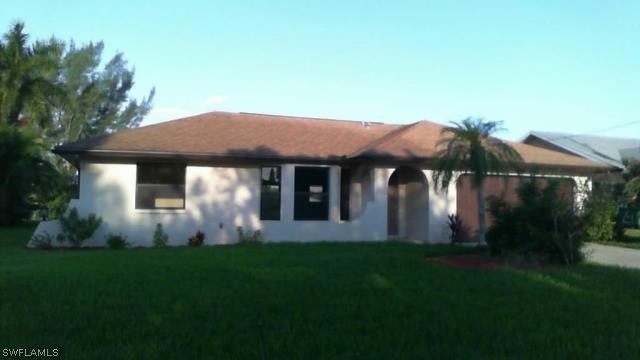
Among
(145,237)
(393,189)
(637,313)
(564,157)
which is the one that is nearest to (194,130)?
(145,237)

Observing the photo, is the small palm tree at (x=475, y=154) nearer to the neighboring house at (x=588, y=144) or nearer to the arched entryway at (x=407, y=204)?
the arched entryway at (x=407, y=204)

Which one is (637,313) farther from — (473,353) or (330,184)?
(330,184)

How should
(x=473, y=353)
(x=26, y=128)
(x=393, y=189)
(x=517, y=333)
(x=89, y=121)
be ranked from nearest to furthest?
(x=473, y=353) → (x=517, y=333) → (x=393, y=189) → (x=26, y=128) → (x=89, y=121)

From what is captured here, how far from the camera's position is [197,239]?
17.9 m

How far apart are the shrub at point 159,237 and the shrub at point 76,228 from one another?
1664 mm

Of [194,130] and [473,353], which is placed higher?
[194,130]

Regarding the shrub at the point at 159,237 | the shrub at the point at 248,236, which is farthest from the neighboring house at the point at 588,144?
the shrub at the point at 159,237

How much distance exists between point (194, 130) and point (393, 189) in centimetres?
707

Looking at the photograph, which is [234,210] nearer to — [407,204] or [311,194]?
[311,194]

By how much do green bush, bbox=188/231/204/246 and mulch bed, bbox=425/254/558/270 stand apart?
24.9ft

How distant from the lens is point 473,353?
5488 millimetres

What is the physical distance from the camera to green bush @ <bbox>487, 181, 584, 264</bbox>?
12.2 m

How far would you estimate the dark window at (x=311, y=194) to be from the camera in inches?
754

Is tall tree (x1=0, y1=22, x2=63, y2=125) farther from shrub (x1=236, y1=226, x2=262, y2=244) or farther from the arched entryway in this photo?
the arched entryway
